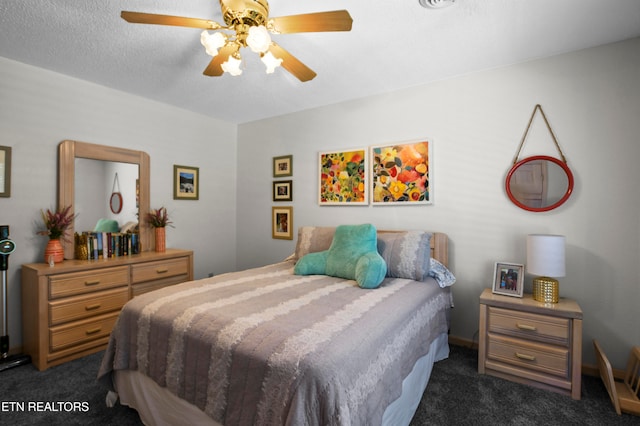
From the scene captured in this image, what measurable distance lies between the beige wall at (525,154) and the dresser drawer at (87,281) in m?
2.09

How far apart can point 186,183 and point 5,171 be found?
1588 mm

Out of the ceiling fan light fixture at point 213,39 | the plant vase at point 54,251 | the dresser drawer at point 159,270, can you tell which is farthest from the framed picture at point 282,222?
the ceiling fan light fixture at point 213,39

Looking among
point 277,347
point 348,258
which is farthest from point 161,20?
point 348,258

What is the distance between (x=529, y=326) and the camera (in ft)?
6.75

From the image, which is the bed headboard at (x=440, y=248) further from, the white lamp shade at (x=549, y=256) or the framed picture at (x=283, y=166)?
the framed picture at (x=283, y=166)

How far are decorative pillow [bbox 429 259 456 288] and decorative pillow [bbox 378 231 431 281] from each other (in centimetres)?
9

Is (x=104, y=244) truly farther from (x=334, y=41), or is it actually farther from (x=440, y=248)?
(x=440, y=248)

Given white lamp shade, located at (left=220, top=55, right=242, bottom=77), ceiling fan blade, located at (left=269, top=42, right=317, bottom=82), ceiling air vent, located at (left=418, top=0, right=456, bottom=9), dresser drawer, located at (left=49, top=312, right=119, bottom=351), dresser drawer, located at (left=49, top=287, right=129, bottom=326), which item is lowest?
dresser drawer, located at (left=49, top=312, right=119, bottom=351)

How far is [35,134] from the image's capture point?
8.61 ft

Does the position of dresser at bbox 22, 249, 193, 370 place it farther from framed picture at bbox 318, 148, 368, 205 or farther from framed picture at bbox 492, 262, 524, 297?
framed picture at bbox 492, 262, 524, 297

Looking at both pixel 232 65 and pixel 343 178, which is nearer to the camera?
pixel 232 65

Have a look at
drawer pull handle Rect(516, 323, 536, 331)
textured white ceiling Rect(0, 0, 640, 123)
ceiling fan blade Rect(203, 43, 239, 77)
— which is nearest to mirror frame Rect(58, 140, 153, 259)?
textured white ceiling Rect(0, 0, 640, 123)

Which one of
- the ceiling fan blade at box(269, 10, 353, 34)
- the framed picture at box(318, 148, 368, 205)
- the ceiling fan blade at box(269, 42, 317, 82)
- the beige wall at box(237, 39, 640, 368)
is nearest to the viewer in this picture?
the ceiling fan blade at box(269, 10, 353, 34)

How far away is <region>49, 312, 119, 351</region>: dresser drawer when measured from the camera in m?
2.36
